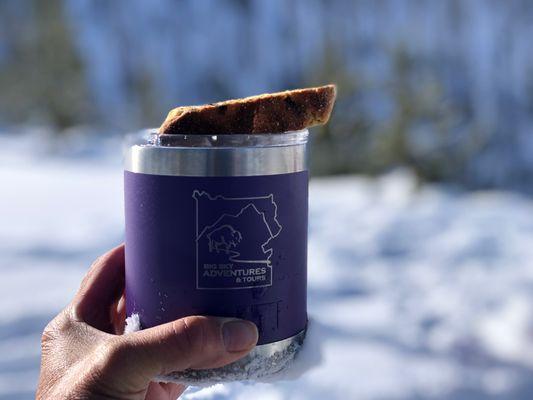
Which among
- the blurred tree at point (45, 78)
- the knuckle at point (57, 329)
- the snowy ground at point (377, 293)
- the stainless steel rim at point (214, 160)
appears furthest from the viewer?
the blurred tree at point (45, 78)

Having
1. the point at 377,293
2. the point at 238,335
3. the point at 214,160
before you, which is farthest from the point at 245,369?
the point at 377,293

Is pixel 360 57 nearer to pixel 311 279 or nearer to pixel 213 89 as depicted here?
pixel 213 89

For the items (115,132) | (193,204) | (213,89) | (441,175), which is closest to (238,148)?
(193,204)

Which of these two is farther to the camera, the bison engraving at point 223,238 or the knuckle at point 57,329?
the knuckle at point 57,329

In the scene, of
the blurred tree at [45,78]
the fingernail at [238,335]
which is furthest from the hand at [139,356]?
the blurred tree at [45,78]

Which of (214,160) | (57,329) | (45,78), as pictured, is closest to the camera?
(214,160)

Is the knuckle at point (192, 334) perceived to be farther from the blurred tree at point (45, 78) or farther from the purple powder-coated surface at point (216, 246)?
the blurred tree at point (45, 78)

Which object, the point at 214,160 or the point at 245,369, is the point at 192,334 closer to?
the point at 245,369
